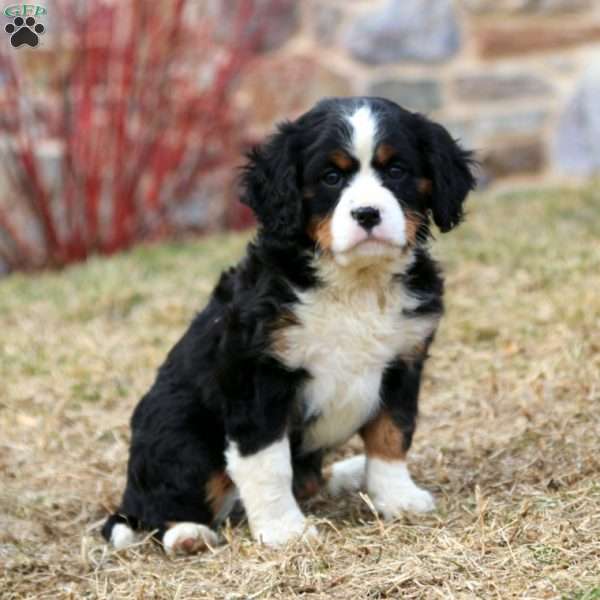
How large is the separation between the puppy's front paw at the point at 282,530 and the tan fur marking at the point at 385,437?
368 millimetres

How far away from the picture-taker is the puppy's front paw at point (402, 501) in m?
4.08

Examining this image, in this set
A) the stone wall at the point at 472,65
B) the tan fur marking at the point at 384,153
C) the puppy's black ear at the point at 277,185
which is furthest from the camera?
the stone wall at the point at 472,65

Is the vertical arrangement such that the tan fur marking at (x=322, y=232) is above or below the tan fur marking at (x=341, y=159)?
below

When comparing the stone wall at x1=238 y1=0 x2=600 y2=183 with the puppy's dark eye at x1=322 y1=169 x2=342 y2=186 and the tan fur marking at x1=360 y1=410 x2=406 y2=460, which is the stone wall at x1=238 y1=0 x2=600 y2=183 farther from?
the puppy's dark eye at x1=322 y1=169 x2=342 y2=186

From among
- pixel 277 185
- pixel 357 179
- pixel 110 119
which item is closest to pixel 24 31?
pixel 110 119

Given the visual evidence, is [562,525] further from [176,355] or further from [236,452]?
[176,355]

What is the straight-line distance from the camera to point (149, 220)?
10523 mm

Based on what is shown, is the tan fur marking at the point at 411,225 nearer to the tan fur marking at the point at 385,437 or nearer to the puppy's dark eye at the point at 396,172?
the puppy's dark eye at the point at 396,172

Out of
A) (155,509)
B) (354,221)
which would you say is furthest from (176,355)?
(354,221)

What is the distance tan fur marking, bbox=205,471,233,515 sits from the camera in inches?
162

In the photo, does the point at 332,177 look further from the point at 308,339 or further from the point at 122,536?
the point at 122,536

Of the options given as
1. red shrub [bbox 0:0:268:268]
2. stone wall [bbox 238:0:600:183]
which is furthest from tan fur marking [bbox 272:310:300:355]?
stone wall [bbox 238:0:600:183]

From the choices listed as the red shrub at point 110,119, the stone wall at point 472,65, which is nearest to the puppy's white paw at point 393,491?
the red shrub at point 110,119

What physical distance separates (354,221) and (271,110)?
7.39 meters
